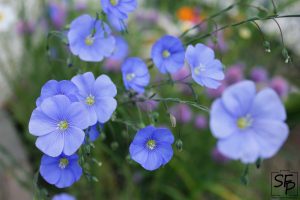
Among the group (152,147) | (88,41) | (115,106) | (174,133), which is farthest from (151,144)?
(174,133)

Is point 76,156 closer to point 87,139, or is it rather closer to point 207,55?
point 87,139

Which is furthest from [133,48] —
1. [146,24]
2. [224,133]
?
[224,133]

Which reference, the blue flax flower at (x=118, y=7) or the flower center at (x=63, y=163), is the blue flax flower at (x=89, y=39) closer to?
the blue flax flower at (x=118, y=7)

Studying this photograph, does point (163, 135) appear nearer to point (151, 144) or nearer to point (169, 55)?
point (151, 144)

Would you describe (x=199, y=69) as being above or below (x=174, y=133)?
above

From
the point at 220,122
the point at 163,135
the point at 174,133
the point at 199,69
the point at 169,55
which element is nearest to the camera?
the point at 220,122

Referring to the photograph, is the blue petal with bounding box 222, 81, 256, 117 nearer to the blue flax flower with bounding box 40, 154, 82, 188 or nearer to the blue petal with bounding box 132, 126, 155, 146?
the blue petal with bounding box 132, 126, 155, 146
